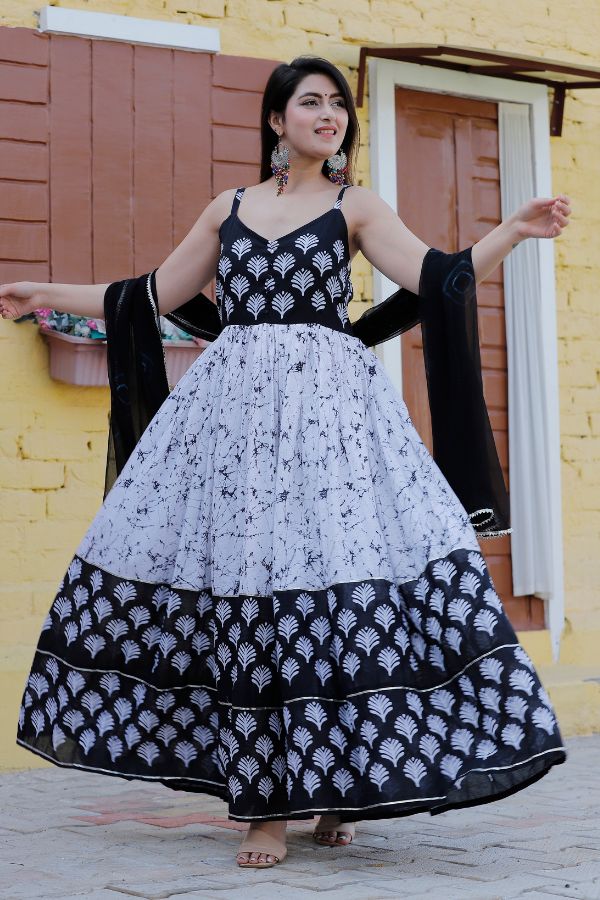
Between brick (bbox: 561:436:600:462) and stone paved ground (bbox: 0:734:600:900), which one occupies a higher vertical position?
brick (bbox: 561:436:600:462)

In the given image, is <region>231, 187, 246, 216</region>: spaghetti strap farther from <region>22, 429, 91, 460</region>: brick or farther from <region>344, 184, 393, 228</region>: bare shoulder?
<region>22, 429, 91, 460</region>: brick

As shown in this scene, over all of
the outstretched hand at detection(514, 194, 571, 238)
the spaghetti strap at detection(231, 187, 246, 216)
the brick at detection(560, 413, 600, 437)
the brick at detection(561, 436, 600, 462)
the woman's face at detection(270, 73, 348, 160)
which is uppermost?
the woman's face at detection(270, 73, 348, 160)

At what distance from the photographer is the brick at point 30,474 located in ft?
16.7

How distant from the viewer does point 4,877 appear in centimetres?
315

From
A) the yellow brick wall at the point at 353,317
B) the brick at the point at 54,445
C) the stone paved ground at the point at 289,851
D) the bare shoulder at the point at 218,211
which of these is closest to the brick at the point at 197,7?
the yellow brick wall at the point at 353,317

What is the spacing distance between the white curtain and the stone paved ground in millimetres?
1798

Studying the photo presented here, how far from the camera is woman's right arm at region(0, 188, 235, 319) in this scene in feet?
12.3

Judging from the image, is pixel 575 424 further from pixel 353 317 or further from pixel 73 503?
pixel 73 503

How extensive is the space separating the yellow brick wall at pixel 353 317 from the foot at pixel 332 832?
1.67 metres

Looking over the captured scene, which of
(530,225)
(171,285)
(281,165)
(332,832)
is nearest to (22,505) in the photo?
(171,285)

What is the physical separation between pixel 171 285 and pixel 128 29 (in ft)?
6.27

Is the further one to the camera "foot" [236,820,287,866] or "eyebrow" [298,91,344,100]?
"eyebrow" [298,91,344,100]

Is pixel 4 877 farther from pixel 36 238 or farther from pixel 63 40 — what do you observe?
pixel 63 40

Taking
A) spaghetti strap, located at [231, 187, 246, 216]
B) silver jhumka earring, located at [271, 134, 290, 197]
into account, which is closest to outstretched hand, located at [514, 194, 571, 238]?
silver jhumka earring, located at [271, 134, 290, 197]
